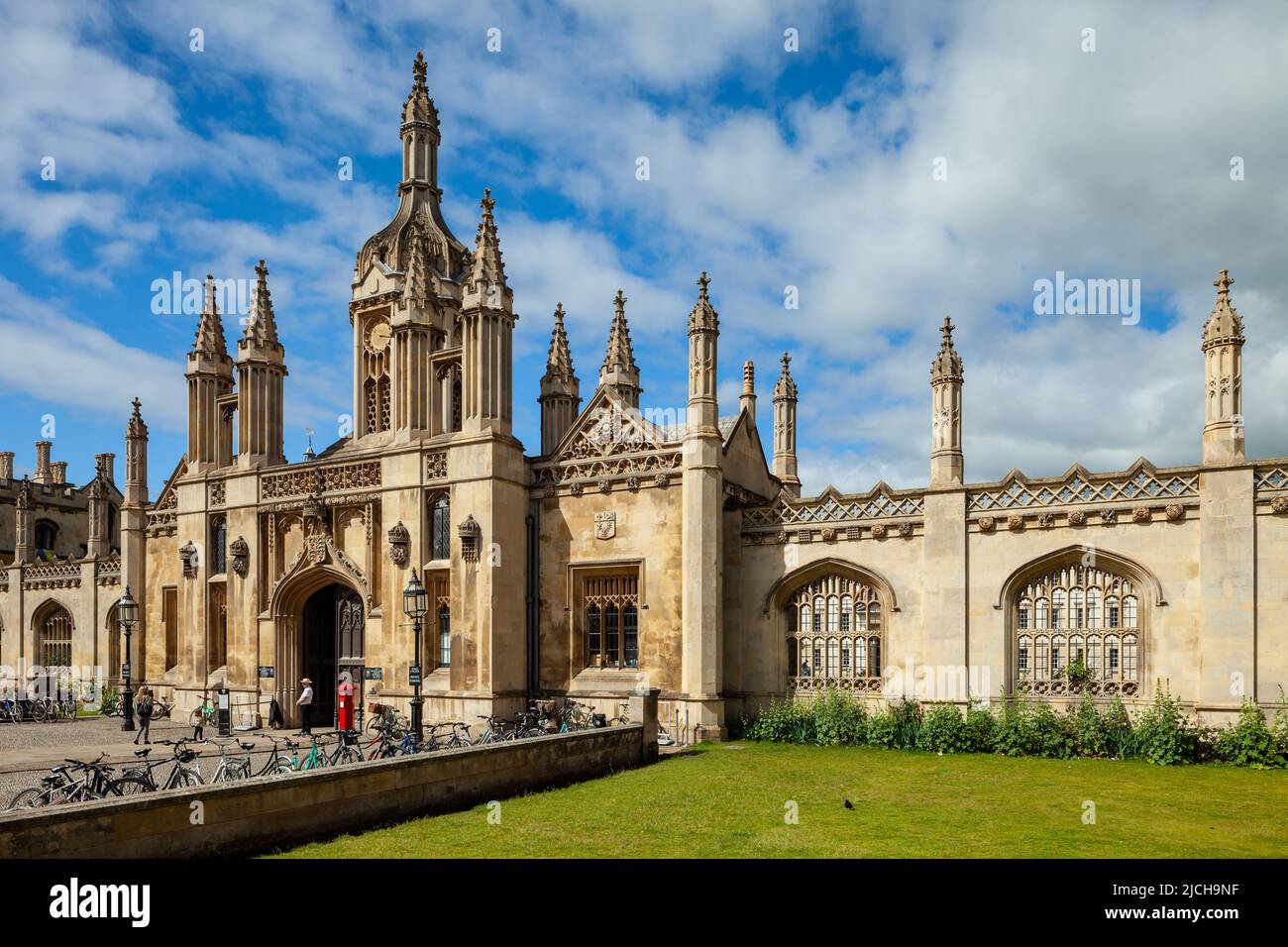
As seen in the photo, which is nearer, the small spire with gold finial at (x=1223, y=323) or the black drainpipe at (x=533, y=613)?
the small spire with gold finial at (x=1223, y=323)

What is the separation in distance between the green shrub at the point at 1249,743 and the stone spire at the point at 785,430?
15289mm

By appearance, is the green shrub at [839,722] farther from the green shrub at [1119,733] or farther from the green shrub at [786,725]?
the green shrub at [1119,733]

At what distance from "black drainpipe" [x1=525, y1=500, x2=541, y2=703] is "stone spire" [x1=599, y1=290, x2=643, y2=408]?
23.7 feet

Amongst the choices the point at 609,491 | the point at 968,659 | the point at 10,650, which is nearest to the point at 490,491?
the point at 609,491

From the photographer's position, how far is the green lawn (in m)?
10.9

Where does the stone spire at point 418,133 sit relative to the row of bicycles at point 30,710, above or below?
above

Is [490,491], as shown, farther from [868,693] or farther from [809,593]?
[868,693]

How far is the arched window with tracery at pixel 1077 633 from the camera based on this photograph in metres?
19.0

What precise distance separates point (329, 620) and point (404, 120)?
1548 cm

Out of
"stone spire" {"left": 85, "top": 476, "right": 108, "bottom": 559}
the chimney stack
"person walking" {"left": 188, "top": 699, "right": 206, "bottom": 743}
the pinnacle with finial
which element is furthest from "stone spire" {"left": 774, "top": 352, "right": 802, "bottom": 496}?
the chimney stack

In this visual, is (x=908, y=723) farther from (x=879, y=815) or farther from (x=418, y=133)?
(x=418, y=133)

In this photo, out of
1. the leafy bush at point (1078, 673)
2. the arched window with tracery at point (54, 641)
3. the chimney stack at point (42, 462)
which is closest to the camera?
the leafy bush at point (1078, 673)

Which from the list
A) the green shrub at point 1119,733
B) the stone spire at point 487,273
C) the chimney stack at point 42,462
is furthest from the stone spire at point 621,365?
the chimney stack at point 42,462

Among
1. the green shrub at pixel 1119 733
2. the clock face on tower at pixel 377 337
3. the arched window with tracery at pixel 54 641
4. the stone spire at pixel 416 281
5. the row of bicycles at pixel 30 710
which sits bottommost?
the row of bicycles at pixel 30 710
